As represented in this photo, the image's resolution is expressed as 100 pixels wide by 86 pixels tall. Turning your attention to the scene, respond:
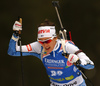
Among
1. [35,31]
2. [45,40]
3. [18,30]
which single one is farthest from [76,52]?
[35,31]

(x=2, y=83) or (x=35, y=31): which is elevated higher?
(x=35, y=31)

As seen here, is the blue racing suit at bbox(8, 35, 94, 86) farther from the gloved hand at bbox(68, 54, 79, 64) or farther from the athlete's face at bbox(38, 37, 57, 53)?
the gloved hand at bbox(68, 54, 79, 64)

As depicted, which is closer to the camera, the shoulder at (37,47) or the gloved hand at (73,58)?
the gloved hand at (73,58)

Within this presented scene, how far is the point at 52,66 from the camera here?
3.36 m

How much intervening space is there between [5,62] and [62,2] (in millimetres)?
1654

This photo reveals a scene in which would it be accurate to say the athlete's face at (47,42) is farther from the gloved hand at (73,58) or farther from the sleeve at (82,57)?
the gloved hand at (73,58)

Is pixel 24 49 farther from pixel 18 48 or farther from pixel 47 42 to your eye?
pixel 47 42

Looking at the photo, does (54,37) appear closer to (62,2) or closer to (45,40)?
(45,40)

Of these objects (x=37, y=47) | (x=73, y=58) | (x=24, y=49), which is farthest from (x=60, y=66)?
(x=24, y=49)

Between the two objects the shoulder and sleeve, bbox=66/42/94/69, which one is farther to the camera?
the shoulder

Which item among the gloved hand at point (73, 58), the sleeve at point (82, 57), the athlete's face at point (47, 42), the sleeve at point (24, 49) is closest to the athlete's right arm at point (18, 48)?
the sleeve at point (24, 49)

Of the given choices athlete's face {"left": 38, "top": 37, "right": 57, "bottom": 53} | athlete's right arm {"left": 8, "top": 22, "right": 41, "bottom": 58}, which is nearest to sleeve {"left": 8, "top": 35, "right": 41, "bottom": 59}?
athlete's right arm {"left": 8, "top": 22, "right": 41, "bottom": 58}

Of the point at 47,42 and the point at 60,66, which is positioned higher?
the point at 47,42

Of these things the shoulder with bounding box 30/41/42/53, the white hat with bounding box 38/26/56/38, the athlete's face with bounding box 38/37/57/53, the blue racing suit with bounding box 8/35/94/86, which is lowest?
the blue racing suit with bounding box 8/35/94/86
